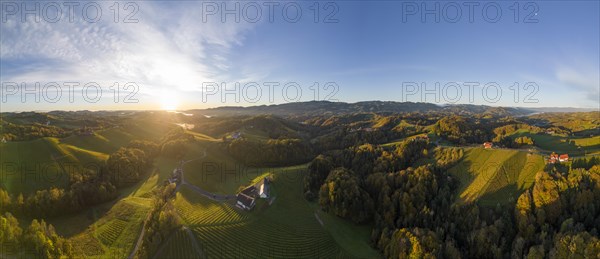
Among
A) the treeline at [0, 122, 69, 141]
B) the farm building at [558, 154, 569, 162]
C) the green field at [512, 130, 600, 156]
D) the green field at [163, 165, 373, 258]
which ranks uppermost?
the treeline at [0, 122, 69, 141]

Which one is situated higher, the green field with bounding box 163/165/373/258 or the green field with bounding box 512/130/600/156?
the green field with bounding box 512/130/600/156

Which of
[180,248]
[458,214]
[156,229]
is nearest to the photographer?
[180,248]

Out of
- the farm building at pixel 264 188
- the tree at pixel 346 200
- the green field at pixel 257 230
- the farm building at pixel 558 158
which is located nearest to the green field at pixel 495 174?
the farm building at pixel 558 158

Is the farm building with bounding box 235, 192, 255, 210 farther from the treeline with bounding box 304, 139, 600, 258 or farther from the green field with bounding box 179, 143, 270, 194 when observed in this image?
the treeline with bounding box 304, 139, 600, 258

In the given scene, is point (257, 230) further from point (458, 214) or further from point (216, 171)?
point (458, 214)

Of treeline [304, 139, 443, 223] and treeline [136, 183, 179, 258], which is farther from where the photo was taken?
treeline [304, 139, 443, 223]

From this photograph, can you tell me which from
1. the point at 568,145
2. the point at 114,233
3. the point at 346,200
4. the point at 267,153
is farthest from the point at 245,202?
the point at 568,145

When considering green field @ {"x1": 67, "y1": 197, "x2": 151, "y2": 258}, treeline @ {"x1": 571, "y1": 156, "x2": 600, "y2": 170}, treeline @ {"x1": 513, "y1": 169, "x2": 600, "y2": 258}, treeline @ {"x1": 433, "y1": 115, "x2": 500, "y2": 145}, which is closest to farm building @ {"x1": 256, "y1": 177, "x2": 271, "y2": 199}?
green field @ {"x1": 67, "y1": 197, "x2": 151, "y2": 258}
